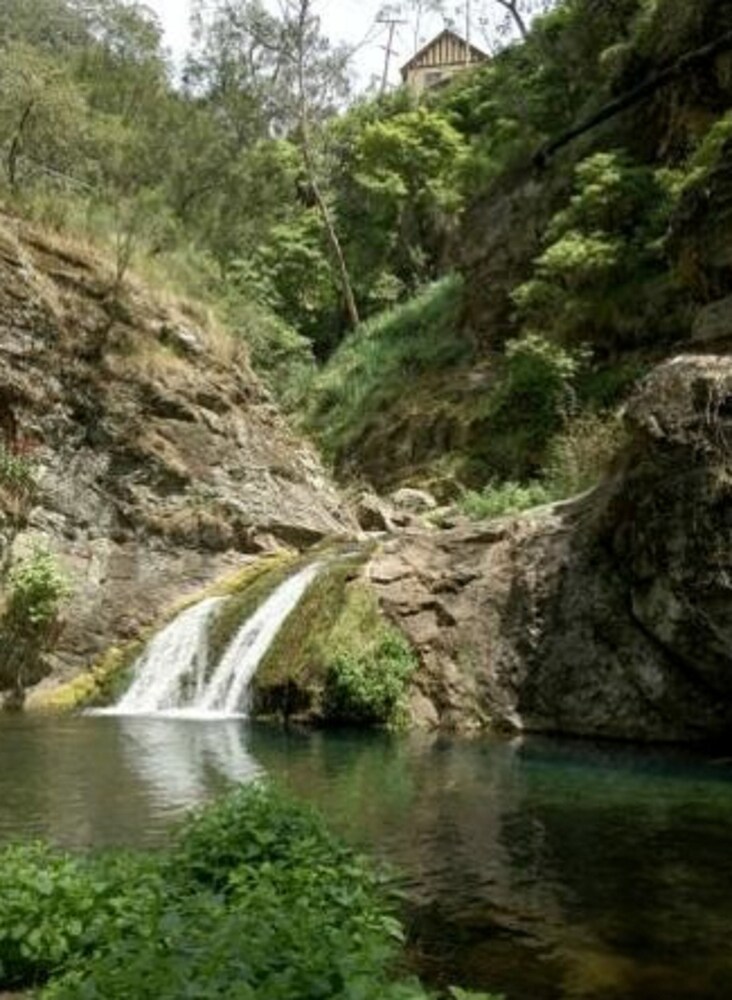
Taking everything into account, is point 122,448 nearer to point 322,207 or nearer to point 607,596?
point 607,596

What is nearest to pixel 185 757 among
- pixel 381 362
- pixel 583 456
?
pixel 583 456

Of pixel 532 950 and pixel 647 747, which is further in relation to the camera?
pixel 647 747

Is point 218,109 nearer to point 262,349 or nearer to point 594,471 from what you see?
point 262,349

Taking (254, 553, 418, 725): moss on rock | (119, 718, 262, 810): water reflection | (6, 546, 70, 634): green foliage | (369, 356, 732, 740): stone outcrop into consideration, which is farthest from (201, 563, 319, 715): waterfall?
(6, 546, 70, 634): green foliage

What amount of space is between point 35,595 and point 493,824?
12.5m

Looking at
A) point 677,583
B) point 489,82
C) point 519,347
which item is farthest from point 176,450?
point 489,82

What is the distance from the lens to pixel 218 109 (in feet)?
127

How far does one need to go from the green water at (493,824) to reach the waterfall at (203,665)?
1768 mm

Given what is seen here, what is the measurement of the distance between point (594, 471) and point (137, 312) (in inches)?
404

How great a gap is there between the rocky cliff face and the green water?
209 inches

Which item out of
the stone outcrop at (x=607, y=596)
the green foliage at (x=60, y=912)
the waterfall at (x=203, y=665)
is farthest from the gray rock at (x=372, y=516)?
the green foliage at (x=60, y=912)

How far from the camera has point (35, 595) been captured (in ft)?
69.9

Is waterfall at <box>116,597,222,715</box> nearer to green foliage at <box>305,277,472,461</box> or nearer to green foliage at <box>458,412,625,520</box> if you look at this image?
green foliage at <box>458,412,625,520</box>

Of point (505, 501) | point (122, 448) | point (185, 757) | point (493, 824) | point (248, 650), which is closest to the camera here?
point (493, 824)
